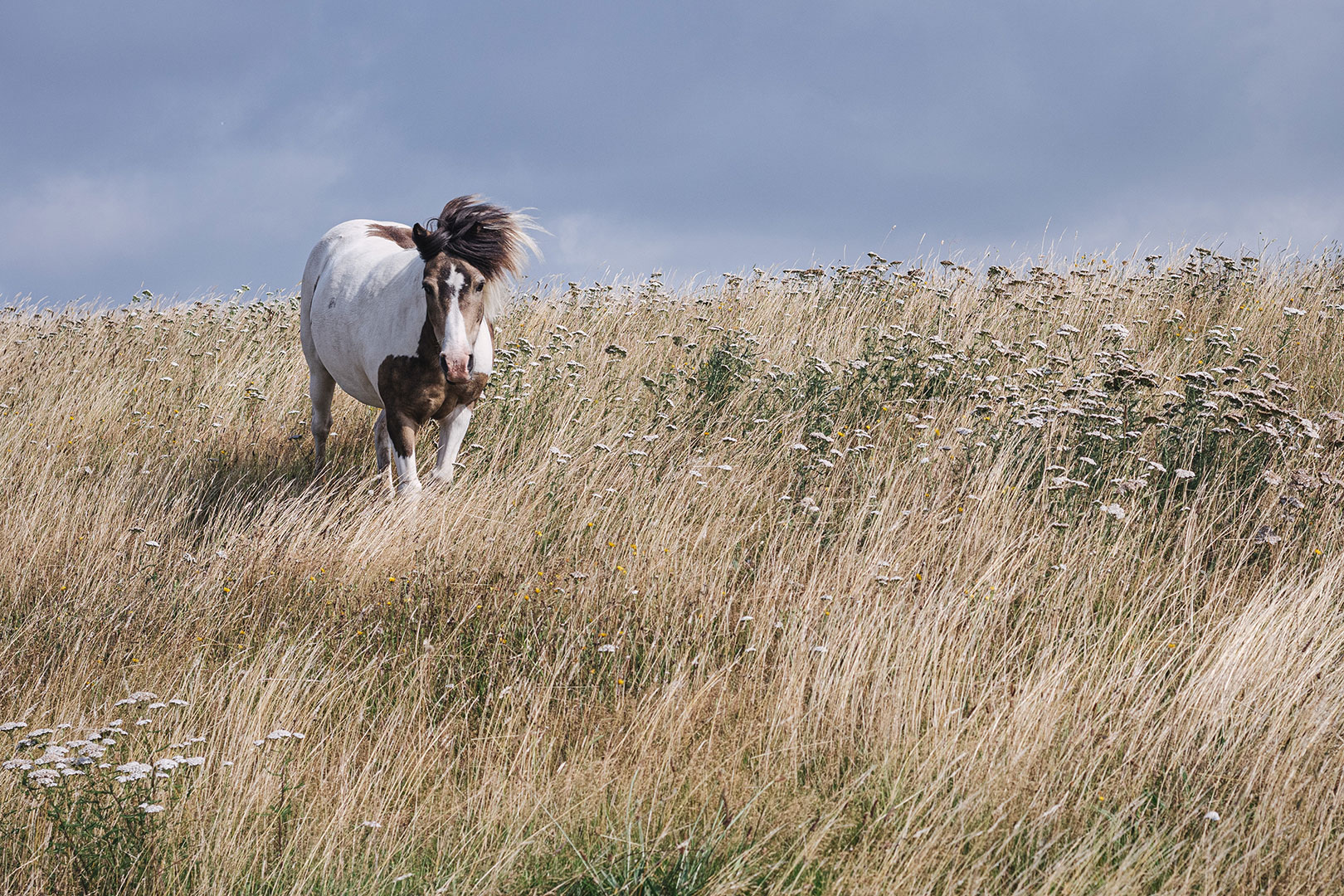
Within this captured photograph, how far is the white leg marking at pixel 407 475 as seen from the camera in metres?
6.26

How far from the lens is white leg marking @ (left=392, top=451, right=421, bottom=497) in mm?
6258

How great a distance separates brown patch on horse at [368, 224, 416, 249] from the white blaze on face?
7.17 ft

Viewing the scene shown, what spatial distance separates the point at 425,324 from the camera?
6.16 metres

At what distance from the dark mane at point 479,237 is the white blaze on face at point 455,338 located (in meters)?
0.32

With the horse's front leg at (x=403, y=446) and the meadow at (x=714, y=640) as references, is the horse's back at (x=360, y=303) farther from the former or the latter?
the meadow at (x=714, y=640)

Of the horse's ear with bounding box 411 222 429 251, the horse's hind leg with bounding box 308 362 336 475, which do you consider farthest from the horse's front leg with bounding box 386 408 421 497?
the horse's hind leg with bounding box 308 362 336 475

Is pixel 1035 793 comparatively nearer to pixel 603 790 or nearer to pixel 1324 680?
pixel 603 790

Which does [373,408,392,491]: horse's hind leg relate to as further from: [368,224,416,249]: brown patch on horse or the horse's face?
[368,224,416,249]: brown patch on horse

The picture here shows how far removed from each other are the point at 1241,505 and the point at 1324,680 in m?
1.99

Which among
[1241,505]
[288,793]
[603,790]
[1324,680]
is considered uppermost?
[1241,505]

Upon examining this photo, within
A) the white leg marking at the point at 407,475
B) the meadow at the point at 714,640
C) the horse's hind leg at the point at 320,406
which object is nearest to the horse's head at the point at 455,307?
the white leg marking at the point at 407,475

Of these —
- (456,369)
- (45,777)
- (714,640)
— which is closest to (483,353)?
(456,369)

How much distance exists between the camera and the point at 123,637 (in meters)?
4.49

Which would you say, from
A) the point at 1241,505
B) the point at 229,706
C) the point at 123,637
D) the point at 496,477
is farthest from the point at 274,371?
the point at 1241,505
